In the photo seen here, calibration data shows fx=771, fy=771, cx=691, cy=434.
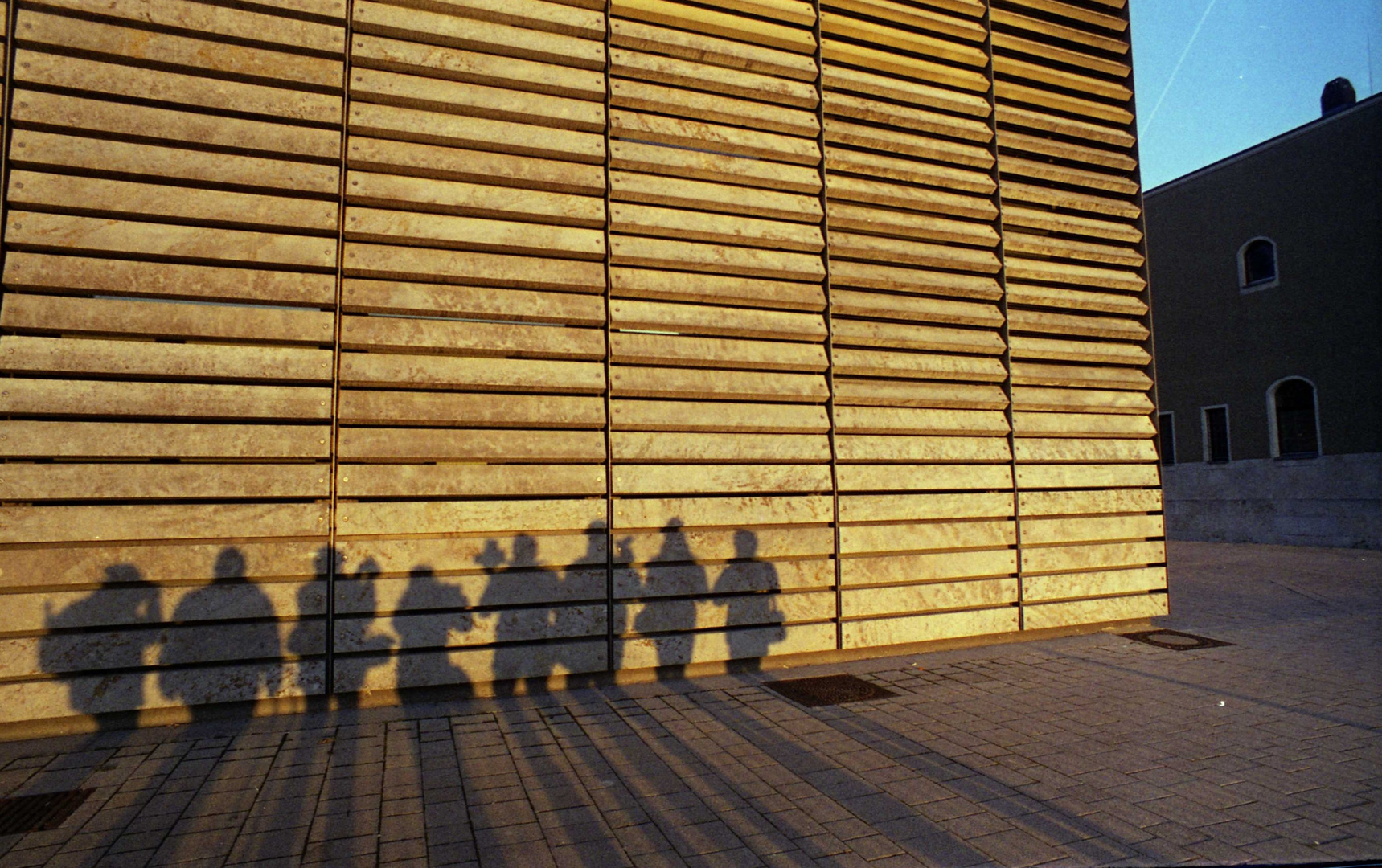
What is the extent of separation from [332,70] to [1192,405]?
24.1 metres

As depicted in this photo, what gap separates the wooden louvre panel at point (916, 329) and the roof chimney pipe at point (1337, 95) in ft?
75.6

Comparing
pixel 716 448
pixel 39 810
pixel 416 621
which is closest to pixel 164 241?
pixel 416 621

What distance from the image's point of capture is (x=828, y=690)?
19.5 feet

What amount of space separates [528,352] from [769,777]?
363 centimetres

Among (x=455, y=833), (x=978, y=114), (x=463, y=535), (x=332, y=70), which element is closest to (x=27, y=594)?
(x=463, y=535)

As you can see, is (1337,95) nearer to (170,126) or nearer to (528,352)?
(528,352)

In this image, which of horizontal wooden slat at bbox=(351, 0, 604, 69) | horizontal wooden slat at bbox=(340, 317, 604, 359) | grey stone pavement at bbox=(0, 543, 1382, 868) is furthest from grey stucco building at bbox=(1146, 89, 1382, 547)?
horizontal wooden slat at bbox=(351, 0, 604, 69)

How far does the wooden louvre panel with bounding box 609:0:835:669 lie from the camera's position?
6363 mm

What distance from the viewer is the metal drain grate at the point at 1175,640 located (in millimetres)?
7246

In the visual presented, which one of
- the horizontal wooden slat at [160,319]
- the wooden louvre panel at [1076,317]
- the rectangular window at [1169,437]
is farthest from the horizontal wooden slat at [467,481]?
the rectangular window at [1169,437]

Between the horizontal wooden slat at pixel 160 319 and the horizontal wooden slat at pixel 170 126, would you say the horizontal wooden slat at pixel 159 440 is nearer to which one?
the horizontal wooden slat at pixel 160 319

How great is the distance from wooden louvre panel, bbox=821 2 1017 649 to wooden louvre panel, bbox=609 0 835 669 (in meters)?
0.34

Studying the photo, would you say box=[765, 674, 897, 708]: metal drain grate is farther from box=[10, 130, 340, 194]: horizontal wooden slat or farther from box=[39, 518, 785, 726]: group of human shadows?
box=[10, 130, 340, 194]: horizontal wooden slat

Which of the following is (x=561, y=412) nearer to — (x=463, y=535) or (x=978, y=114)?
(x=463, y=535)
